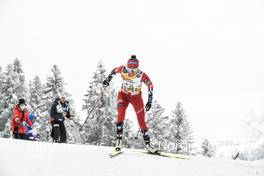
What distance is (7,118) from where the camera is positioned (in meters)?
33.3

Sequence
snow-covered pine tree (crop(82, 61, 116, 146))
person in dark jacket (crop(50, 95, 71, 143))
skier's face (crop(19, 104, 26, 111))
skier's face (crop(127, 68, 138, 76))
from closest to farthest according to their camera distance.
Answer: skier's face (crop(127, 68, 138, 76)) < skier's face (crop(19, 104, 26, 111)) < person in dark jacket (crop(50, 95, 71, 143)) < snow-covered pine tree (crop(82, 61, 116, 146))

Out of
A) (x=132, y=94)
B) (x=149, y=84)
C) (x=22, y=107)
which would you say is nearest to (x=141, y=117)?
(x=132, y=94)

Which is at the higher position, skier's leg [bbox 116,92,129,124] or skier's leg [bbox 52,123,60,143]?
skier's leg [bbox 116,92,129,124]

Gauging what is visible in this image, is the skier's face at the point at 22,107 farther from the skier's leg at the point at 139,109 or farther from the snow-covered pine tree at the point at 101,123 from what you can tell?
the snow-covered pine tree at the point at 101,123

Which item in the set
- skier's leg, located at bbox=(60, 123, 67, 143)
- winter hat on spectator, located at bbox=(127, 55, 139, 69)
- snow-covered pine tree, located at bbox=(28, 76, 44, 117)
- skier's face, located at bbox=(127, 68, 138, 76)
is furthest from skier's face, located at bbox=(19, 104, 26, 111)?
snow-covered pine tree, located at bbox=(28, 76, 44, 117)

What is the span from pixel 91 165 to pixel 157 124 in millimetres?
25515

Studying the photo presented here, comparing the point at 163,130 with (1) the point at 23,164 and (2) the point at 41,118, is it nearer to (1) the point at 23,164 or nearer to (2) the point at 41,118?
(2) the point at 41,118

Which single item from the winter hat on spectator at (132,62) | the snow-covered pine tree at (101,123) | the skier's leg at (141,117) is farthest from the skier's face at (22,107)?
the snow-covered pine tree at (101,123)

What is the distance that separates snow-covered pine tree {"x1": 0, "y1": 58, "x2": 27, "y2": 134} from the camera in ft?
109

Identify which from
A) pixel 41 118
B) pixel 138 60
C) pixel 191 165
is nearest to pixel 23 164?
pixel 191 165

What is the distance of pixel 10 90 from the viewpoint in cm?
3400

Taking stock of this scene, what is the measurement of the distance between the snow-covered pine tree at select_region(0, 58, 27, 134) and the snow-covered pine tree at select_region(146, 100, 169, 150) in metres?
13.7

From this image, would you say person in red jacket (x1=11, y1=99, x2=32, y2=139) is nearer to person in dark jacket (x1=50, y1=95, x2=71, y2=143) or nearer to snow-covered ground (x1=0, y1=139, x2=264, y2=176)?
person in dark jacket (x1=50, y1=95, x2=71, y2=143)

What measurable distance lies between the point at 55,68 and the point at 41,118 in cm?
521
